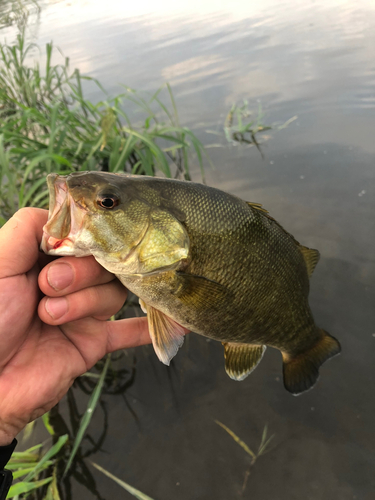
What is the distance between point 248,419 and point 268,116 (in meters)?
5.37

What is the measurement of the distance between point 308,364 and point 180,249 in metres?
1.21

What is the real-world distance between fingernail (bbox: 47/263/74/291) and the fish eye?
1.06ft

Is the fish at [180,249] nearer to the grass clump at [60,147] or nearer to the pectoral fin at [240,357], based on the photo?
the pectoral fin at [240,357]

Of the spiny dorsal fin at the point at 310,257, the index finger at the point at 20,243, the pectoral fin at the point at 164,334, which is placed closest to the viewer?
the index finger at the point at 20,243

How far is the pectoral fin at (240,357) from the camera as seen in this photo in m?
1.97

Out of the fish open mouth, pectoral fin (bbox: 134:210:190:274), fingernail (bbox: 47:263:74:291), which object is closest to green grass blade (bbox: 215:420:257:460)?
pectoral fin (bbox: 134:210:190:274)

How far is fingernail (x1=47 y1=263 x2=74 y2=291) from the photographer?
147cm

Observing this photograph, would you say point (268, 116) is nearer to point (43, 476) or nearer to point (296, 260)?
point (296, 260)

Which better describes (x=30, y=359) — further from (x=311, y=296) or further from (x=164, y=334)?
(x=311, y=296)

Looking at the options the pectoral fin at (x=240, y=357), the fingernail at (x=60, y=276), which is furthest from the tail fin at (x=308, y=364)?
the fingernail at (x=60, y=276)

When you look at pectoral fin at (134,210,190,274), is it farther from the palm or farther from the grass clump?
the grass clump

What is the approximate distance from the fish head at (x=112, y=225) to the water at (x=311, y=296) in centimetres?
163

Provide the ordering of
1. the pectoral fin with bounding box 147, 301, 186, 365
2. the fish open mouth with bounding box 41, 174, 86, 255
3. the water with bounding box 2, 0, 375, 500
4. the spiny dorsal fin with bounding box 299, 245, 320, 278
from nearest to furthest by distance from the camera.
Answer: the fish open mouth with bounding box 41, 174, 86, 255 < the pectoral fin with bounding box 147, 301, 186, 365 < the spiny dorsal fin with bounding box 299, 245, 320, 278 < the water with bounding box 2, 0, 375, 500

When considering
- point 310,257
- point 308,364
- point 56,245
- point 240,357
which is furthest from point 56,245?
point 308,364
